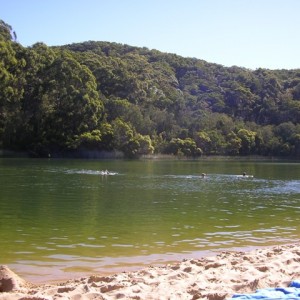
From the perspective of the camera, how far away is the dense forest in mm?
89500

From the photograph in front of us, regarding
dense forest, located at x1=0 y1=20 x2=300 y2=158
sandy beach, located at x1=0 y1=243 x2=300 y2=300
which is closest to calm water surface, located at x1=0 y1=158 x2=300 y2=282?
sandy beach, located at x1=0 y1=243 x2=300 y2=300

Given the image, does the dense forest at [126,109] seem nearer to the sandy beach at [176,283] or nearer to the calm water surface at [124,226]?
the calm water surface at [124,226]

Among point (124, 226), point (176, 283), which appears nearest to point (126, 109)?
point (124, 226)

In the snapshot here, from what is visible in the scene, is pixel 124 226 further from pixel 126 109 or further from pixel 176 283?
pixel 126 109

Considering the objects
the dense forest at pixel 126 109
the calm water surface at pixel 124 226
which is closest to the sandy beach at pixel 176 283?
the calm water surface at pixel 124 226

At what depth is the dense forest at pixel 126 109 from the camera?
294ft

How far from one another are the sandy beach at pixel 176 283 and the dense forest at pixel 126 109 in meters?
74.8

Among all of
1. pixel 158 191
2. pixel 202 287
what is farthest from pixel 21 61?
pixel 202 287

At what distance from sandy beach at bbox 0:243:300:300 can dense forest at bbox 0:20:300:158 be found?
74757 millimetres

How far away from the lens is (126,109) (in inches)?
4040

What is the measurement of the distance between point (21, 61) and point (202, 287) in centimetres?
8332

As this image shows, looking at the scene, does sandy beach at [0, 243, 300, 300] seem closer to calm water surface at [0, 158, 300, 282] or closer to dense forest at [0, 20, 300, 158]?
calm water surface at [0, 158, 300, 282]

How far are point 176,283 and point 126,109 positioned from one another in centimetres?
9507

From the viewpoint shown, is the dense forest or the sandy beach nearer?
the sandy beach
